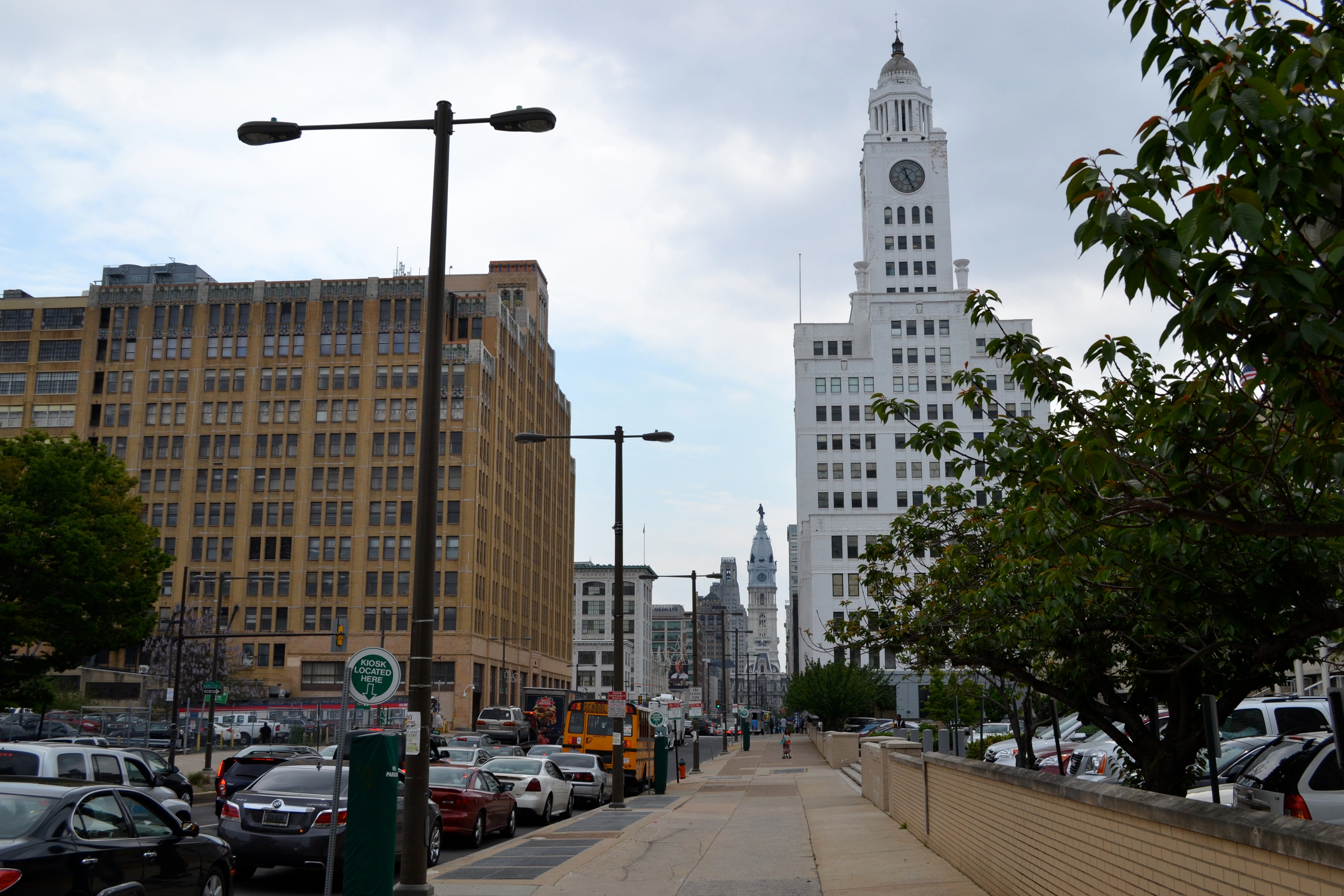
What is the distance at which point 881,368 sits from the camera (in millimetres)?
110625

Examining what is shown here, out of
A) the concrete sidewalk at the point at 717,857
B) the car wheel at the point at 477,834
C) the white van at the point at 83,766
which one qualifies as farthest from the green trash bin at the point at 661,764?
the white van at the point at 83,766

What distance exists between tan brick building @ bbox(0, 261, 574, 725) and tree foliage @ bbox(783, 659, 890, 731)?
105 feet

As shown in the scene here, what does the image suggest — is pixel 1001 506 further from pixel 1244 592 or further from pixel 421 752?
pixel 421 752

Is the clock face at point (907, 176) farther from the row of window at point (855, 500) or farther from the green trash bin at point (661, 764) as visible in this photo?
the green trash bin at point (661, 764)

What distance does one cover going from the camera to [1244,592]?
28.3 feet

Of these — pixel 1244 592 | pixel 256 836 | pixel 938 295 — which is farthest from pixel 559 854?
pixel 938 295

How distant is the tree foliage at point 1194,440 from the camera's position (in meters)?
4.61

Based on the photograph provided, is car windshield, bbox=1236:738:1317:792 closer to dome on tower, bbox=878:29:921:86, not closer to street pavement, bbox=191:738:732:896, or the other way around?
street pavement, bbox=191:738:732:896

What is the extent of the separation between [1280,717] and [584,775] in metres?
18.1

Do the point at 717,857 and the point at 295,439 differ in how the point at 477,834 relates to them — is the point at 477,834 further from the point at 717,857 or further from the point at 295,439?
the point at 295,439

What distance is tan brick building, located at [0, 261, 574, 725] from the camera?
295ft

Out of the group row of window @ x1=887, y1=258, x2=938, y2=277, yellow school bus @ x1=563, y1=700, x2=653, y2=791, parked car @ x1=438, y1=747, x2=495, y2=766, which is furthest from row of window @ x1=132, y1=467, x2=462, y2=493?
parked car @ x1=438, y1=747, x2=495, y2=766

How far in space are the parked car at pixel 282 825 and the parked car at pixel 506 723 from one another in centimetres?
4501

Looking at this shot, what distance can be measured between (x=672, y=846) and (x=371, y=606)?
7572cm
